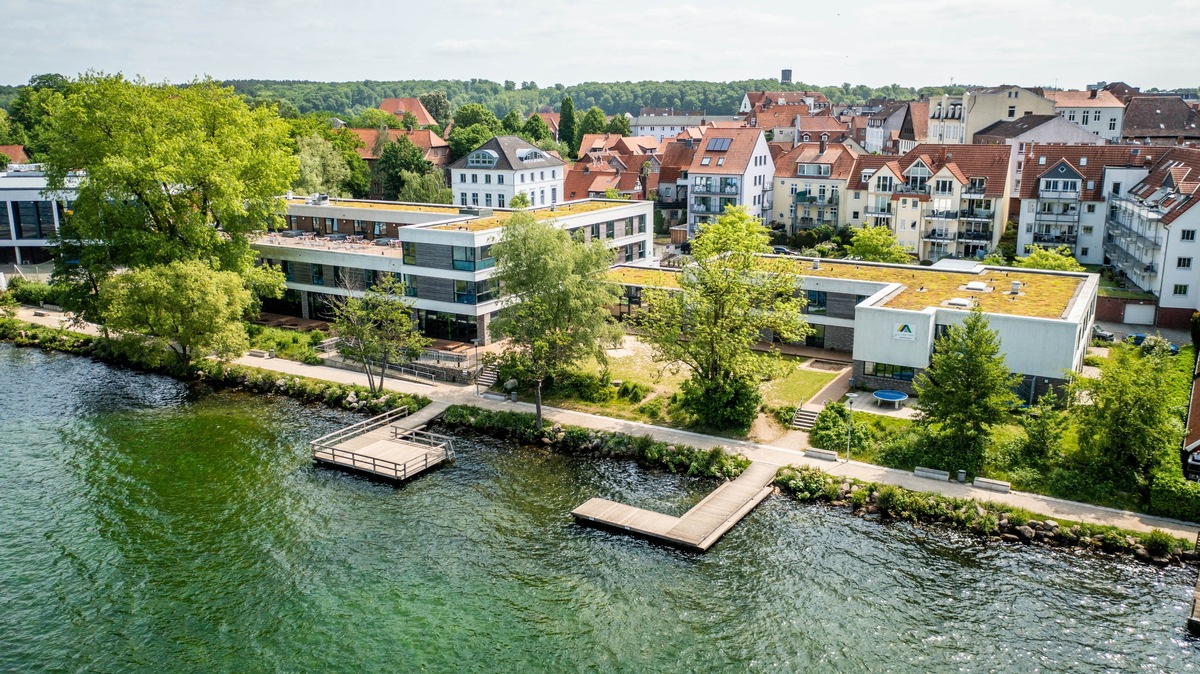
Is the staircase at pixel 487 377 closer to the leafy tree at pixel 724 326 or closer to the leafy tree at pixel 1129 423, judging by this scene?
the leafy tree at pixel 724 326

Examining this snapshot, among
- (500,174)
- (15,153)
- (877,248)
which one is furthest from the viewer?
(15,153)

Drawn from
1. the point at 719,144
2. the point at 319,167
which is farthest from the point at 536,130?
the point at 319,167

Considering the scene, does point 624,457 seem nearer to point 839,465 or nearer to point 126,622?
point 839,465

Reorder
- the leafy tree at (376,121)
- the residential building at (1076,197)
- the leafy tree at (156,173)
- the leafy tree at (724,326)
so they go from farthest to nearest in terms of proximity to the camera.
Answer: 1. the leafy tree at (376,121)
2. the residential building at (1076,197)
3. the leafy tree at (156,173)
4. the leafy tree at (724,326)

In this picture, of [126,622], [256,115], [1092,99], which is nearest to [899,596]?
[126,622]

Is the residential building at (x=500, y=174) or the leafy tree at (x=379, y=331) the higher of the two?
the residential building at (x=500, y=174)

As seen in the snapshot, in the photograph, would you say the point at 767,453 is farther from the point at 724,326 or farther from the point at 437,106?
the point at 437,106

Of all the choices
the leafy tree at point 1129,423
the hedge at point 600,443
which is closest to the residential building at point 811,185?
the leafy tree at point 1129,423
